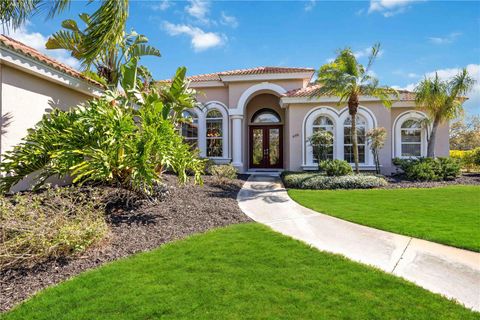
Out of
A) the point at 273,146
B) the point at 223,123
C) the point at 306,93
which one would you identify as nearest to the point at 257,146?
the point at 273,146

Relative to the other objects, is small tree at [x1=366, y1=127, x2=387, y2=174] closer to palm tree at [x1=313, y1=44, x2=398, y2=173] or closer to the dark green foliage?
palm tree at [x1=313, y1=44, x2=398, y2=173]

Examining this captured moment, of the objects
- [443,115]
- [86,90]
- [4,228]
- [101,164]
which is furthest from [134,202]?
[443,115]

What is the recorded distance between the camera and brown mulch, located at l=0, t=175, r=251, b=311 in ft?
14.7

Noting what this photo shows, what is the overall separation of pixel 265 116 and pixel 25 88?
50.4ft

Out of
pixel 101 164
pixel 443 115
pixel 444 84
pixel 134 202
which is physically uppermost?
pixel 444 84

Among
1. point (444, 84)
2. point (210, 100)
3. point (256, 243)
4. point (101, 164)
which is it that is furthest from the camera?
point (210, 100)

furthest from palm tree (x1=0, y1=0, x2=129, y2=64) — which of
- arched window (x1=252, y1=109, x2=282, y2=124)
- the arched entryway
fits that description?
arched window (x1=252, y1=109, x2=282, y2=124)

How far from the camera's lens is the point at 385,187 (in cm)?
1338

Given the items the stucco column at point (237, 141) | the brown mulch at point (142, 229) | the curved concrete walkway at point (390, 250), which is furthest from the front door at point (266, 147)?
the curved concrete walkway at point (390, 250)

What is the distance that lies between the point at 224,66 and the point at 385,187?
14296 millimetres

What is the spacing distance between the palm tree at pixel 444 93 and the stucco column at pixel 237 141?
424 inches

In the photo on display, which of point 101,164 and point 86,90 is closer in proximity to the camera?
point 101,164

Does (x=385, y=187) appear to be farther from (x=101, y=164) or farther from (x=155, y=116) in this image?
(x=101, y=164)

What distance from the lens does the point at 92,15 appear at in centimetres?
629
